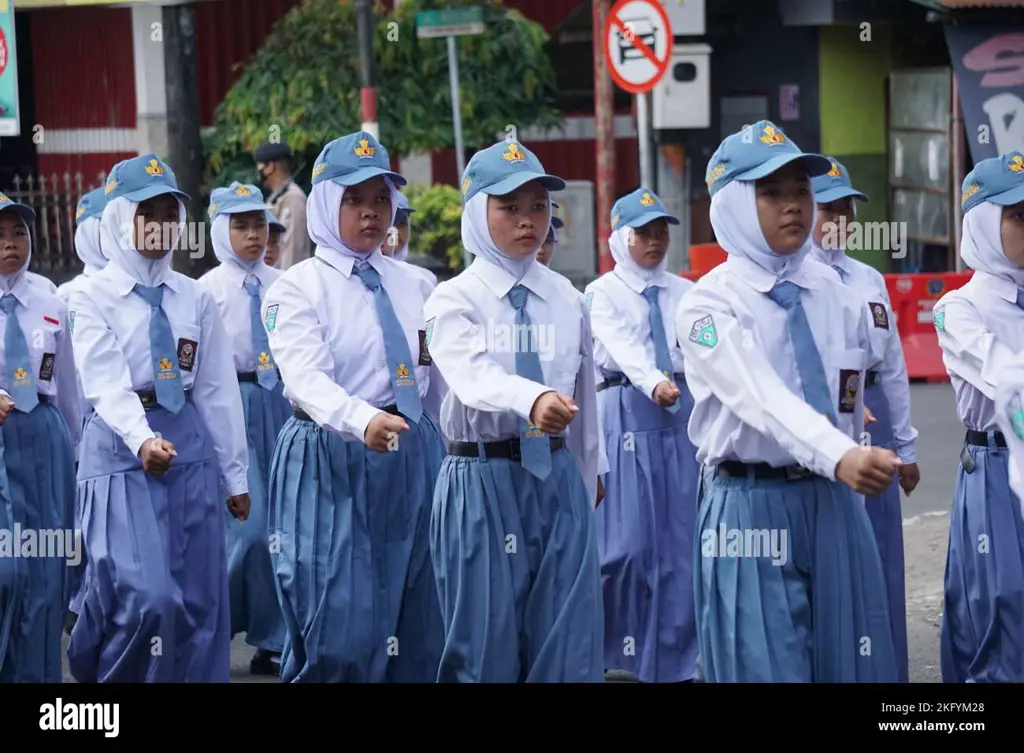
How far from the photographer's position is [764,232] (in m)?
6.00

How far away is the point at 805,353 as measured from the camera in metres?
5.91

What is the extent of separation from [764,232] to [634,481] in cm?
335

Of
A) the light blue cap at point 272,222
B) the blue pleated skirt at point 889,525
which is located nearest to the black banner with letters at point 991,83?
the light blue cap at point 272,222

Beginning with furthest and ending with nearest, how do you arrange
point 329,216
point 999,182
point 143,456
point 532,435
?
point 329,216 < point 143,456 < point 999,182 < point 532,435

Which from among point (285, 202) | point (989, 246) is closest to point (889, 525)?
Answer: point (989, 246)

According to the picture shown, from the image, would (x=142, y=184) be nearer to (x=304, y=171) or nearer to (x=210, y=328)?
(x=210, y=328)

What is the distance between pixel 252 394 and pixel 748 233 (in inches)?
176

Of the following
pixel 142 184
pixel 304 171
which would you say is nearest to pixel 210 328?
pixel 142 184

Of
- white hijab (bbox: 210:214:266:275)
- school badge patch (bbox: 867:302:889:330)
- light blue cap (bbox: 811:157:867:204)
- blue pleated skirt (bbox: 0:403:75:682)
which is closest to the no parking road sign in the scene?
white hijab (bbox: 210:214:266:275)

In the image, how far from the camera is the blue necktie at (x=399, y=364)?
292 inches

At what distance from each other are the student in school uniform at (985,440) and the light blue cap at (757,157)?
1.25m

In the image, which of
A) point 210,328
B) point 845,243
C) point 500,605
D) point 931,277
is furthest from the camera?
point 931,277

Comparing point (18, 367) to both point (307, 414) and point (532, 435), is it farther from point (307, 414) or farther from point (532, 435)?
point (532, 435)

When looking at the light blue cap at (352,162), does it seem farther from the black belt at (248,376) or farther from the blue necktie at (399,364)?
the black belt at (248,376)
